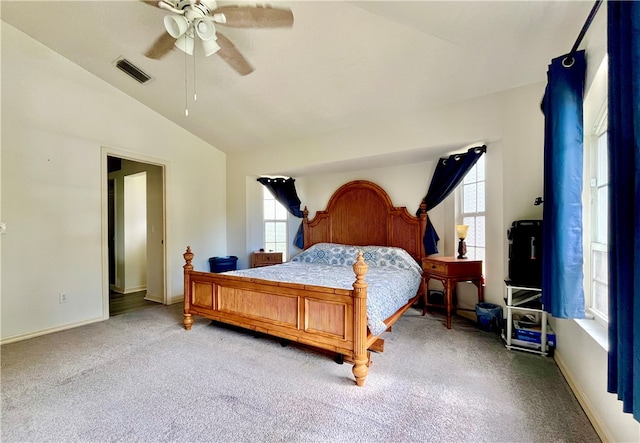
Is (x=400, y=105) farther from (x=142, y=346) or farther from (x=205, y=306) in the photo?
(x=142, y=346)

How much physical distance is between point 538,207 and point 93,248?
518 cm

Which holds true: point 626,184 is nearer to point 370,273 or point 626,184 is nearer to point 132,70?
point 370,273

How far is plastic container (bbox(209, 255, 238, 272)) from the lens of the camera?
4734mm

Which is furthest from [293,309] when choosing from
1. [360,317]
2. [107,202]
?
[107,202]

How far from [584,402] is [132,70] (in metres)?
5.19

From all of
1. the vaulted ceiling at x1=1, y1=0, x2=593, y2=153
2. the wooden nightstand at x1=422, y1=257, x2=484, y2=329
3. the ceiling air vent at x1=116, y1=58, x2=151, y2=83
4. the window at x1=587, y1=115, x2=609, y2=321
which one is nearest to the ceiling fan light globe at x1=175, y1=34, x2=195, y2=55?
the vaulted ceiling at x1=1, y1=0, x2=593, y2=153

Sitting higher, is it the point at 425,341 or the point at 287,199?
the point at 287,199

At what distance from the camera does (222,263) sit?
474 cm

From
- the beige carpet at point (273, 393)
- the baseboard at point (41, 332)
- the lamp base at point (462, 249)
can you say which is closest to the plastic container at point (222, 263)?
the baseboard at point (41, 332)

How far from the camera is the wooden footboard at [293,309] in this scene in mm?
2104

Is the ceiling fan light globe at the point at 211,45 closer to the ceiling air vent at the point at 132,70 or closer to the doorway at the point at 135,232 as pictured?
the ceiling air vent at the point at 132,70

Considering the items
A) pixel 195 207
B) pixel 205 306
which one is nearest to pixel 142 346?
pixel 205 306

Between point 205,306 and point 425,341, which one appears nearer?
point 425,341

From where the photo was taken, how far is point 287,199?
5066mm
